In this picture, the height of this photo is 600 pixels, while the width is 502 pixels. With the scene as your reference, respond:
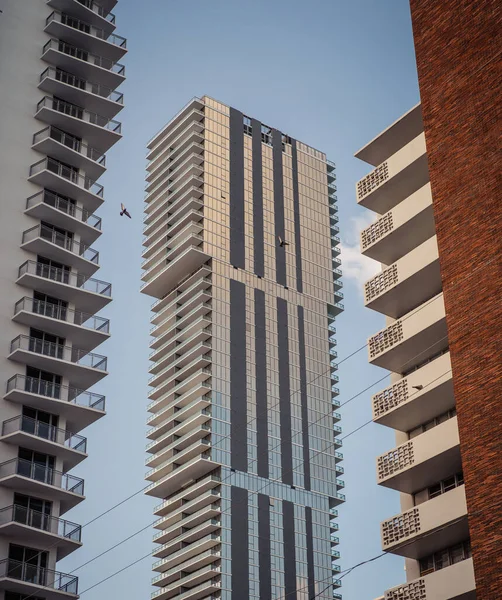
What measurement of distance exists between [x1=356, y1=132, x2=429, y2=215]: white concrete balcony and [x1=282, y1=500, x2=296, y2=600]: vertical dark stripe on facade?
79187mm

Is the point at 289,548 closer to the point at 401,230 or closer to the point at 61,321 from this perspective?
the point at 61,321

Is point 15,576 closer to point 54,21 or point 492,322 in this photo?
point 492,322

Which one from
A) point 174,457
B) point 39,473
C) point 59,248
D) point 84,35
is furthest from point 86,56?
point 174,457

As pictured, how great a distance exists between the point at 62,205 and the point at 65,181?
5.82 ft

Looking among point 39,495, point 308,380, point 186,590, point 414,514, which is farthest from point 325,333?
point 414,514

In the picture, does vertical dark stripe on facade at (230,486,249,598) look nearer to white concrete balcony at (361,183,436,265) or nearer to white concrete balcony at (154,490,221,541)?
white concrete balcony at (154,490,221,541)

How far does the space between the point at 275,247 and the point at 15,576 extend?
97502 mm

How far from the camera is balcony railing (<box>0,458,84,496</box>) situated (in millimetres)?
63531

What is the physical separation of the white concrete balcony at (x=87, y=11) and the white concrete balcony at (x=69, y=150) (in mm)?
10347

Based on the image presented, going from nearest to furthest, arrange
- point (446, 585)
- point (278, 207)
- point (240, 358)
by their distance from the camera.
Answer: point (446, 585) < point (240, 358) < point (278, 207)

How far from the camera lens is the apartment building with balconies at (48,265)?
63.7 metres

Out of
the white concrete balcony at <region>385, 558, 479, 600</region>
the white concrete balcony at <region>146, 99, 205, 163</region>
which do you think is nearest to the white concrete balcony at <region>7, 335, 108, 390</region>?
the white concrete balcony at <region>385, 558, 479, 600</region>

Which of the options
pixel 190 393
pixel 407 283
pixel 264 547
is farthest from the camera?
A: pixel 190 393

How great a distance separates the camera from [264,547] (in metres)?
128
